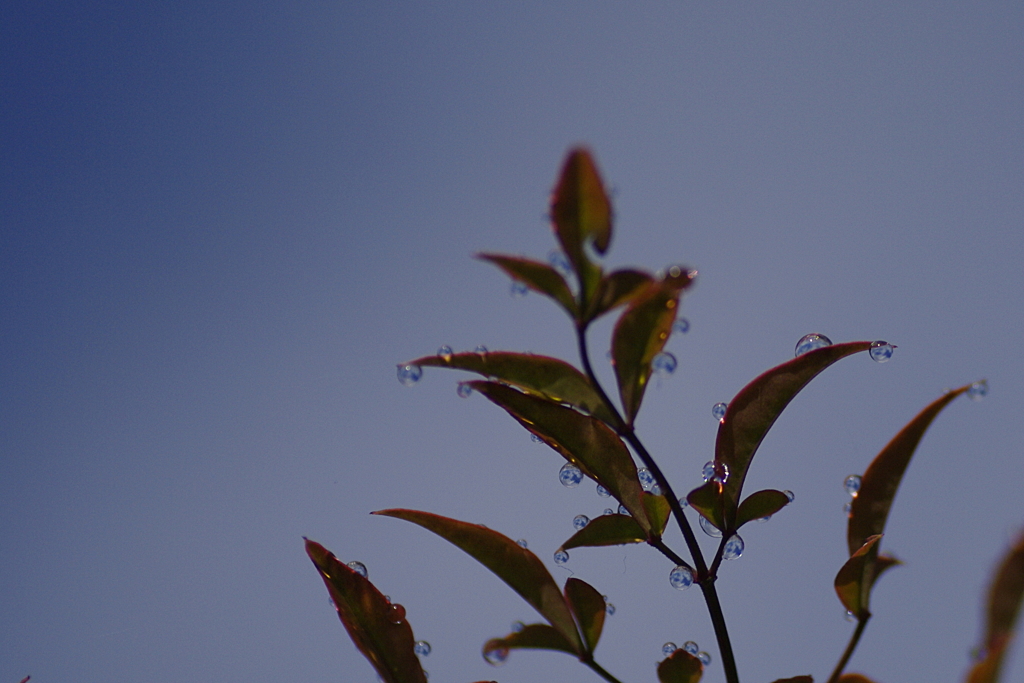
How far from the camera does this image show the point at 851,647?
67cm

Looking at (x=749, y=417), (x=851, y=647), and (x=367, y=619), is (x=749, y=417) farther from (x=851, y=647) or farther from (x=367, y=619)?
(x=367, y=619)

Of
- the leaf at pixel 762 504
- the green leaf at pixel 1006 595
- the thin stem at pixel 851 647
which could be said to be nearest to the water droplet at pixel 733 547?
the leaf at pixel 762 504

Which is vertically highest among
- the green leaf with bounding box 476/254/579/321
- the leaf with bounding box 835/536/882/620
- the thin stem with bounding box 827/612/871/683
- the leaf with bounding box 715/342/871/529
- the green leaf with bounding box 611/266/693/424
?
the green leaf with bounding box 476/254/579/321

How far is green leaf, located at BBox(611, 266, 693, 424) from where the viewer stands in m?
0.64

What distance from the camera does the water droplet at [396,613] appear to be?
2.78ft

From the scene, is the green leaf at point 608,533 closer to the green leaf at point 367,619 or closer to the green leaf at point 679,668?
the green leaf at point 679,668

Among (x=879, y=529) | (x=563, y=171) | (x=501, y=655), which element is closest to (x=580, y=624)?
(x=501, y=655)

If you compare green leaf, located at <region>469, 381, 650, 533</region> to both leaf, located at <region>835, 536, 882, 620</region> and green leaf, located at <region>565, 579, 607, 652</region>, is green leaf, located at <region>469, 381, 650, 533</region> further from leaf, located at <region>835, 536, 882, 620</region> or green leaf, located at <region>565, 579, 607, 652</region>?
leaf, located at <region>835, 536, 882, 620</region>

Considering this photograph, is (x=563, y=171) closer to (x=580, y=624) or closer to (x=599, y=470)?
(x=599, y=470)

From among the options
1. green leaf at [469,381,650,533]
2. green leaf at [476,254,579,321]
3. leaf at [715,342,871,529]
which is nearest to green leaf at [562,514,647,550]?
green leaf at [469,381,650,533]

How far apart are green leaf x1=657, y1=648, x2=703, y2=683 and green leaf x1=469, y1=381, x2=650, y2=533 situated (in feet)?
0.55

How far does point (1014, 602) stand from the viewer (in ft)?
1.48

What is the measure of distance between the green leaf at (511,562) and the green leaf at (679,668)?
12cm

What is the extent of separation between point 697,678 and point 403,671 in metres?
0.39
